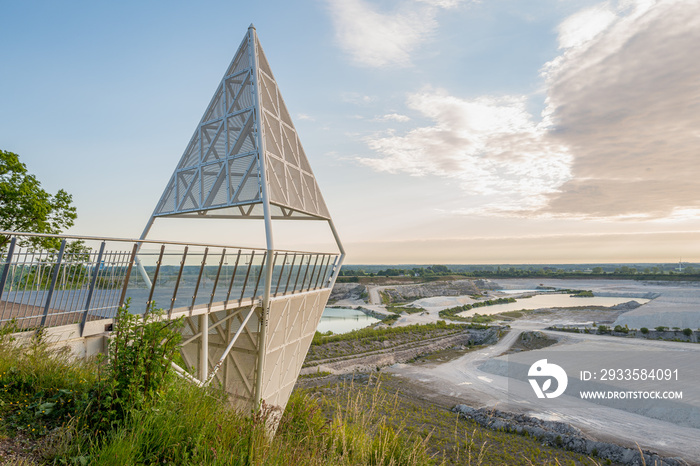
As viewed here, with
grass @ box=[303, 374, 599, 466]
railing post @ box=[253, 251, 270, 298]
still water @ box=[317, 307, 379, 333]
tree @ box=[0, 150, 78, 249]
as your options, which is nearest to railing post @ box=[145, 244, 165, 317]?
railing post @ box=[253, 251, 270, 298]

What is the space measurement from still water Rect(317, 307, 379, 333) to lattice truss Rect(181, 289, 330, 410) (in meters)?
45.2

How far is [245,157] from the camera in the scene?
500 inches

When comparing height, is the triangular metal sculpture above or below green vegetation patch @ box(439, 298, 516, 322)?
above

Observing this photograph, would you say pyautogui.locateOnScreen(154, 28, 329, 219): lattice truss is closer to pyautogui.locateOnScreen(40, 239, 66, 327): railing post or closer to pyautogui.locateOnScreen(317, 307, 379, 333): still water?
pyautogui.locateOnScreen(40, 239, 66, 327): railing post

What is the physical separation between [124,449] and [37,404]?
5.52 feet

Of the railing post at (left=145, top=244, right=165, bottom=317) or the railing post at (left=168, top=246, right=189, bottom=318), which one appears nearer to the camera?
the railing post at (left=145, top=244, right=165, bottom=317)

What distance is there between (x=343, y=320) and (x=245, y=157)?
61.5 metres

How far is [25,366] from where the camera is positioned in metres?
5.11

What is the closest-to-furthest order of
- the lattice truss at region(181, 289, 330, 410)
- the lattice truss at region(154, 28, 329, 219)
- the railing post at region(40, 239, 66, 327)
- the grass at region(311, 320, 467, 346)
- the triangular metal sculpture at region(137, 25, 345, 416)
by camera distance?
1. the railing post at region(40, 239, 66, 327)
2. the lattice truss at region(181, 289, 330, 410)
3. the triangular metal sculpture at region(137, 25, 345, 416)
4. the lattice truss at region(154, 28, 329, 219)
5. the grass at region(311, 320, 467, 346)

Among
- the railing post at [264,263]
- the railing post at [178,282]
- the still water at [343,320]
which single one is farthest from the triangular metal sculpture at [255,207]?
the still water at [343,320]

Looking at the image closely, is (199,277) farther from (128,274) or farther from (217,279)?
(128,274)

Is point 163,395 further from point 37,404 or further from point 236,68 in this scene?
point 236,68

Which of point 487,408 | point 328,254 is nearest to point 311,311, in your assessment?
point 328,254

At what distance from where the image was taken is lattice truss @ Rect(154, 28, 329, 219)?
12.6m
